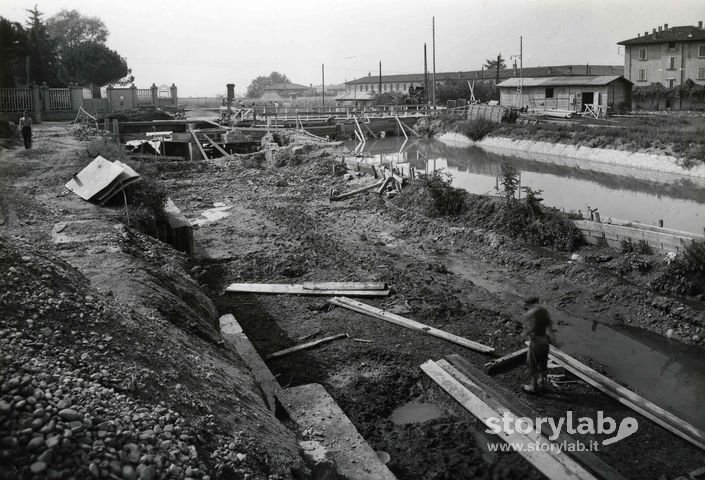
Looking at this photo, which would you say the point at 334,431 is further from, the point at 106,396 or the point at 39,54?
the point at 39,54

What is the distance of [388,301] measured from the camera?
36.9 feet

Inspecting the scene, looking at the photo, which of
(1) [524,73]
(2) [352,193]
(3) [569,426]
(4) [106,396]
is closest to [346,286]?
(3) [569,426]

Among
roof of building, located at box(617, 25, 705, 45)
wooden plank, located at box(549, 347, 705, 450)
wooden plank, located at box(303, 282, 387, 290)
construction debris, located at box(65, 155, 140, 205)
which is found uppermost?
roof of building, located at box(617, 25, 705, 45)

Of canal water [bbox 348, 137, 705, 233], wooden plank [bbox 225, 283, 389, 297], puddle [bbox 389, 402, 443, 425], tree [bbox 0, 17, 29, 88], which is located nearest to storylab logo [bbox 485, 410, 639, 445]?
puddle [bbox 389, 402, 443, 425]

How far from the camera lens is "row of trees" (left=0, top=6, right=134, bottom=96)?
40.2m

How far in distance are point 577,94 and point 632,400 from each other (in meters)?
44.4

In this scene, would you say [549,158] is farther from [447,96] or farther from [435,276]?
[447,96]

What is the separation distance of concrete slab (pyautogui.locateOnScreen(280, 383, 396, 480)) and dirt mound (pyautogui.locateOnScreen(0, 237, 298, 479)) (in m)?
0.59

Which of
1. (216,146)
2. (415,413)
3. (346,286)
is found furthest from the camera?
(216,146)

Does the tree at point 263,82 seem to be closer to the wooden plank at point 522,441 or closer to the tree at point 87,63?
the tree at point 87,63

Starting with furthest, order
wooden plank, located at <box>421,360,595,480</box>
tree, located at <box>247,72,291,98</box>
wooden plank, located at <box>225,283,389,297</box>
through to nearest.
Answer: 1. tree, located at <box>247,72,291,98</box>
2. wooden plank, located at <box>225,283,389,297</box>
3. wooden plank, located at <box>421,360,595,480</box>

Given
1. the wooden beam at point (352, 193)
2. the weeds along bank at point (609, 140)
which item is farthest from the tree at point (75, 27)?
the wooden beam at point (352, 193)

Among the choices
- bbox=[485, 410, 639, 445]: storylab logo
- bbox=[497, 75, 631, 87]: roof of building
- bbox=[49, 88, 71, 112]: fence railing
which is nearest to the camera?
bbox=[485, 410, 639, 445]: storylab logo

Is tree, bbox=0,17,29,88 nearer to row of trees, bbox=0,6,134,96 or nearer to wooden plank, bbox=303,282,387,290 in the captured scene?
row of trees, bbox=0,6,134,96
